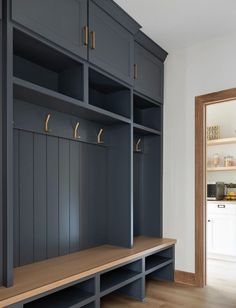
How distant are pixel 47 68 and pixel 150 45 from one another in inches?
49.0

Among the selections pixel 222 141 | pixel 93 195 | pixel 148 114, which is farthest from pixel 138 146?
pixel 222 141

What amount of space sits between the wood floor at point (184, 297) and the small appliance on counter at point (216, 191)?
1.75 metres

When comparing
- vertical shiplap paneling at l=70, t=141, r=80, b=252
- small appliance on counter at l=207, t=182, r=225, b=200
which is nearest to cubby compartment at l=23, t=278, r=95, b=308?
vertical shiplap paneling at l=70, t=141, r=80, b=252

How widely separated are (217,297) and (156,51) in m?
2.54

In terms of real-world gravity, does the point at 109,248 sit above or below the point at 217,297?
above

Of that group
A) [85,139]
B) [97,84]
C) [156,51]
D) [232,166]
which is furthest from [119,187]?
[232,166]

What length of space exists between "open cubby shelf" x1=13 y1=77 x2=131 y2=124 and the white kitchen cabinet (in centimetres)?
255

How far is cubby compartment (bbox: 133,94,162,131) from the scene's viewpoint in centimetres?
345

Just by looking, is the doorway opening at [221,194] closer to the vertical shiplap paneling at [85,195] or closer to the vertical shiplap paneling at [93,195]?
the vertical shiplap paneling at [93,195]

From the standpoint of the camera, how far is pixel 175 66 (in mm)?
3467

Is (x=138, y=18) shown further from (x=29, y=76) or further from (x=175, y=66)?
(x=29, y=76)

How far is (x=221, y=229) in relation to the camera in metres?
4.59

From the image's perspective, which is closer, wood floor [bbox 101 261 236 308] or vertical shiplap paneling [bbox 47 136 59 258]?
vertical shiplap paneling [bbox 47 136 59 258]

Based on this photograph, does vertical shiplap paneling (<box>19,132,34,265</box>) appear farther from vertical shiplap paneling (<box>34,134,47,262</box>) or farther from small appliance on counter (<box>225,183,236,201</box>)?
small appliance on counter (<box>225,183,236,201</box>)
